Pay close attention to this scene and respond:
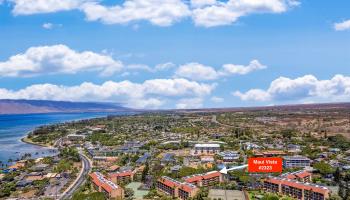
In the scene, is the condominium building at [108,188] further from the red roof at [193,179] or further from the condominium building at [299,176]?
the condominium building at [299,176]

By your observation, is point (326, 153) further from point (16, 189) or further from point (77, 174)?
point (16, 189)

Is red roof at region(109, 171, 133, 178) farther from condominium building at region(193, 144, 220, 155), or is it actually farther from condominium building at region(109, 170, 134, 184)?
condominium building at region(193, 144, 220, 155)

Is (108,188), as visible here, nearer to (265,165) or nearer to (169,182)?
(169,182)

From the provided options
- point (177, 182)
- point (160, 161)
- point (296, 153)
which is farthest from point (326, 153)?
point (177, 182)

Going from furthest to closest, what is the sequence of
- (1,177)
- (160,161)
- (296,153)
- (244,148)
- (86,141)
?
(86,141) → (244,148) → (296,153) → (160,161) → (1,177)

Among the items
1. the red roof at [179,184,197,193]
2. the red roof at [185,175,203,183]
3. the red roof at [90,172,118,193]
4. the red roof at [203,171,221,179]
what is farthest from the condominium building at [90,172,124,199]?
the red roof at [203,171,221,179]
